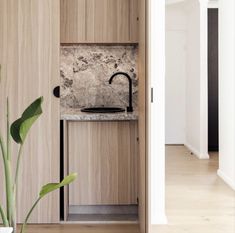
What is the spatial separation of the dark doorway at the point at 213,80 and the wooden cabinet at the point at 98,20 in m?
3.57

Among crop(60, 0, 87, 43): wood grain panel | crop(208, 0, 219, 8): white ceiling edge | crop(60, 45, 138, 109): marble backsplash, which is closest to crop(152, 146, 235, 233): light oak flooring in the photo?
crop(60, 45, 138, 109): marble backsplash

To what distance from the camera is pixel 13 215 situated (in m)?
1.96

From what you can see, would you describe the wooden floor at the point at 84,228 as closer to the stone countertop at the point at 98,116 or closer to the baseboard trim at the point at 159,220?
the baseboard trim at the point at 159,220

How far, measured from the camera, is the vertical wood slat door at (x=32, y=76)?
3.38 metres

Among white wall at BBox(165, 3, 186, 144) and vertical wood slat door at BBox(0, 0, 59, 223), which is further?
white wall at BBox(165, 3, 186, 144)

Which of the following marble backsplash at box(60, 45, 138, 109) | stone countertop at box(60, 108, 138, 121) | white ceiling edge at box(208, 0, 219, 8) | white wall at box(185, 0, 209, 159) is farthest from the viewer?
white ceiling edge at box(208, 0, 219, 8)

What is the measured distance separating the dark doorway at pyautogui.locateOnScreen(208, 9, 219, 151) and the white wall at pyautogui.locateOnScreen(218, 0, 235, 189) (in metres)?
1.82

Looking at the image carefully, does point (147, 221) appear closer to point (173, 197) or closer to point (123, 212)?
Answer: point (123, 212)

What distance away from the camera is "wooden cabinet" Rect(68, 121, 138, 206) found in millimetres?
3621

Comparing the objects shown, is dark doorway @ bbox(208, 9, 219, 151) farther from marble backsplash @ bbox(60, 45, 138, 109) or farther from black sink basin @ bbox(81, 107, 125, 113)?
black sink basin @ bbox(81, 107, 125, 113)

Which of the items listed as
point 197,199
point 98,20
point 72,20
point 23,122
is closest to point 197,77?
point 197,199

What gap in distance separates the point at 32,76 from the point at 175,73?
4.78 metres

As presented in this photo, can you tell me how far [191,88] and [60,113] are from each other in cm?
422

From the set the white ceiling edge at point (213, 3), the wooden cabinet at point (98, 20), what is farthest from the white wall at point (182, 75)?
the wooden cabinet at point (98, 20)
